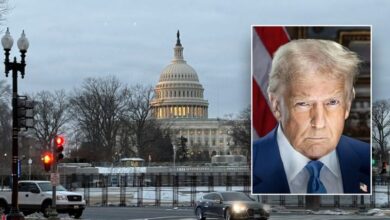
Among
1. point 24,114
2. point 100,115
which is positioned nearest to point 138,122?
point 100,115

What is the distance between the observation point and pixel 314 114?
24906mm

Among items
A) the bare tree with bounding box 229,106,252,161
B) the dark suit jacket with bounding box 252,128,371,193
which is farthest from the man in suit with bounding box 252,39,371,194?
the bare tree with bounding box 229,106,252,161

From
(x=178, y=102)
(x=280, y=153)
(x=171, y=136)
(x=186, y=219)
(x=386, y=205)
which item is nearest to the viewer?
(x=280, y=153)

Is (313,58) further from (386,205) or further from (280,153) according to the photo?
(386,205)

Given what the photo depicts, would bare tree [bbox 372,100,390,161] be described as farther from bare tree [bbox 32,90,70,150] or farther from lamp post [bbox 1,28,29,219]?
lamp post [bbox 1,28,29,219]

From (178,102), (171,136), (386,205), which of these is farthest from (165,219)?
(178,102)

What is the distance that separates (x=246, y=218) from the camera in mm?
26625

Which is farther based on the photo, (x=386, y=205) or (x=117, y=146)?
(x=117, y=146)

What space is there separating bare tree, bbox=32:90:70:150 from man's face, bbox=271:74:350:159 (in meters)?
94.7

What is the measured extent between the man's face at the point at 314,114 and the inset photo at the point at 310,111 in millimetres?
31

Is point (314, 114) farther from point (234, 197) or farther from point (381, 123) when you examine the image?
point (381, 123)

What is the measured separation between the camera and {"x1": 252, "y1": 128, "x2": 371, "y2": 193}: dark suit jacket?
25.1m

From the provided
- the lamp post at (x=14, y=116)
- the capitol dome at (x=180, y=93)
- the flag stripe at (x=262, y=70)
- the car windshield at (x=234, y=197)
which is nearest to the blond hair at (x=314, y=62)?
the flag stripe at (x=262, y=70)

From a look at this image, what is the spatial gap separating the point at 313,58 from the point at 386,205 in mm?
19122
